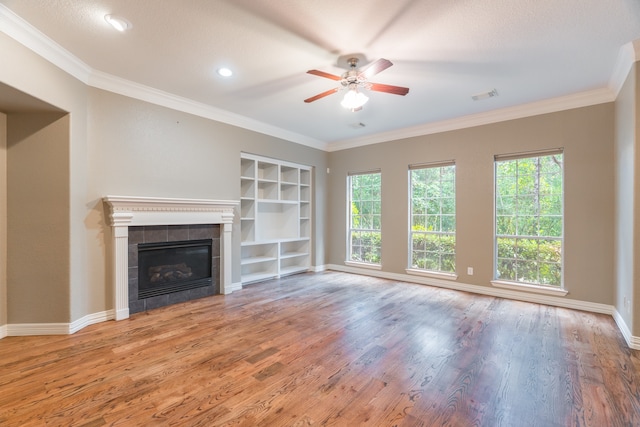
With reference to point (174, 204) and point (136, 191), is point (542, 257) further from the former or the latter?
point (136, 191)

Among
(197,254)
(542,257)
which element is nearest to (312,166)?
(197,254)

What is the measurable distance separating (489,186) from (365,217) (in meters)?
2.40

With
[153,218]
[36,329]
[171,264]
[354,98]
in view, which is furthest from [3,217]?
[354,98]

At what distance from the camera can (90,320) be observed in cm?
325

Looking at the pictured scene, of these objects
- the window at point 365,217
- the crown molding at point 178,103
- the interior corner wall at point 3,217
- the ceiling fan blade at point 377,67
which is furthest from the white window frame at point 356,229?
the interior corner wall at point 3,217

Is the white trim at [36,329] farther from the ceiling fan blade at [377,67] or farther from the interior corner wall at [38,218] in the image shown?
the ceiling fan blade at [377,67]

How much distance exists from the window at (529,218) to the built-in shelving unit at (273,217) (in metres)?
3.58

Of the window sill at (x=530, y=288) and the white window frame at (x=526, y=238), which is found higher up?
the white window frame at (x=526, y=238)

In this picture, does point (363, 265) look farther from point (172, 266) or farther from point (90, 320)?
point (90, 320)

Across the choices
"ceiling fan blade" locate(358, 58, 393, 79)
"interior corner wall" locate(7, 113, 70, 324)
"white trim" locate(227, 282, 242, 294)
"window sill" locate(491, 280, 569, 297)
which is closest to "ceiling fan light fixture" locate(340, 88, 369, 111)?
"ceiling fan blade" locate(358, 58, 393, 79)

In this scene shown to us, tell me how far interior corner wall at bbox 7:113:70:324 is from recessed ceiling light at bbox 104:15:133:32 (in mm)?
1215

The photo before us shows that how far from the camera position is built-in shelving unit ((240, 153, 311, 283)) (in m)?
5.22

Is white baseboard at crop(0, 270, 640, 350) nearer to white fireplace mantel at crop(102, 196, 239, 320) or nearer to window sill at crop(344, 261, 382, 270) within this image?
window sill at crop(344, 261, 382, 270)

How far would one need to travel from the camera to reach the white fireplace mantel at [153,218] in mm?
3395
